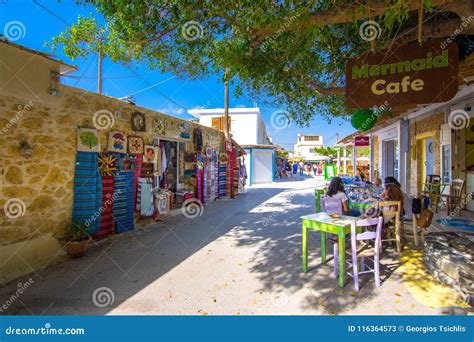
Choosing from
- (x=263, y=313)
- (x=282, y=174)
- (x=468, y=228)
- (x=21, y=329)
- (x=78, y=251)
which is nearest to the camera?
(x=21, y=329)

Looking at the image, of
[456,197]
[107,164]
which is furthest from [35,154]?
[456,197]

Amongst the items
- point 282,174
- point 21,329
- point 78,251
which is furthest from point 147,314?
point 282,174

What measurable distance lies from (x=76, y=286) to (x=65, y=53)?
538 cm

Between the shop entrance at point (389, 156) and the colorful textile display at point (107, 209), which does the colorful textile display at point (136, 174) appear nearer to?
the colorful textile display at point (107, 209)

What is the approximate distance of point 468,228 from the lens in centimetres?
455

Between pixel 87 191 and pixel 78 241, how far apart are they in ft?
3.27

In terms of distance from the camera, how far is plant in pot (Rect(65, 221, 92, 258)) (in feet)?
16.1

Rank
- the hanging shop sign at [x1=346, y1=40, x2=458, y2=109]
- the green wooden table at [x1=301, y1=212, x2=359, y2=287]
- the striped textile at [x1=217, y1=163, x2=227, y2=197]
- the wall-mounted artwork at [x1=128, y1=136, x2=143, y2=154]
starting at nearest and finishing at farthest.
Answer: the hanging shop sign at [x1=346, y1=40, x2=458, y2=109] → the green wooden table at [x1=301, y1=212, x2=359, y2=287] → the wall-mounted artwork at [x1=128, y1=136, x2=143, y2=154] → the striped textile at [x1=217, y1=163, x2=227, y2=197]

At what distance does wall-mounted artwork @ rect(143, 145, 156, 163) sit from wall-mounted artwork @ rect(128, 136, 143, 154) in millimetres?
240

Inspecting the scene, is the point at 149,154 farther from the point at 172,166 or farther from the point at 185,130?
the point at 185,130

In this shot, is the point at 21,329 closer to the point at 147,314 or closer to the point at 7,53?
the point at 147,314

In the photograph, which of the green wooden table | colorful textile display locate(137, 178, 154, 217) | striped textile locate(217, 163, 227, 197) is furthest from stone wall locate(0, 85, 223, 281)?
striped textile locate(217, 163, 227, 197)

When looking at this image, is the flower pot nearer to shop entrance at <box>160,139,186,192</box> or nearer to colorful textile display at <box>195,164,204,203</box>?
shop entrance at <box>160,139,186,192</box>

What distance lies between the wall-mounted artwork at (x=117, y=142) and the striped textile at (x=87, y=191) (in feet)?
1.44
